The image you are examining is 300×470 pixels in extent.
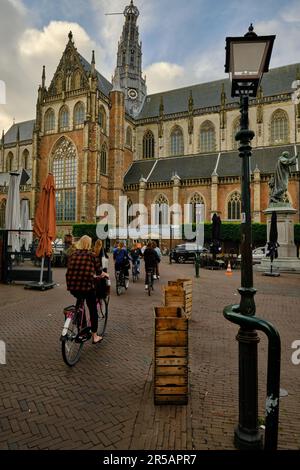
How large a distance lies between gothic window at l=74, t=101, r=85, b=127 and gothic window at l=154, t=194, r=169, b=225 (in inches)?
528

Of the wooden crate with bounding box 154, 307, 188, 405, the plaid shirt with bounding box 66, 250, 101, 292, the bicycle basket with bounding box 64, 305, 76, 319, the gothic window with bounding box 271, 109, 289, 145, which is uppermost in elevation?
the gothic window with bounding box 271, 109, 289, 145

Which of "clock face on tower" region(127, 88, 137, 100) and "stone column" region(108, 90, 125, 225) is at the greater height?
"clock face on tower" region(127, 88, 137, 100)

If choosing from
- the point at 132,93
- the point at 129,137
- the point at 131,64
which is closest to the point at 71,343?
the point at 129,137

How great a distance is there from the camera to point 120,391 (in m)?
3.40

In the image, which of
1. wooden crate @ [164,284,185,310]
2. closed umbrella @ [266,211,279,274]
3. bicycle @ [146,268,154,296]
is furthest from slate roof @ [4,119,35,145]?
wooden crate @ [164,284,185,310]

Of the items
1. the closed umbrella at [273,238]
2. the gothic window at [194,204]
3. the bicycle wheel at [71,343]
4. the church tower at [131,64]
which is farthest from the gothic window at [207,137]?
the bicycle wheel at [71,343]

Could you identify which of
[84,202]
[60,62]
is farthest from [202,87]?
[84,202]

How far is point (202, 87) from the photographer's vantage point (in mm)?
43438

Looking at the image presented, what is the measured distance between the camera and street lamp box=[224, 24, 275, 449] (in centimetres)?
246

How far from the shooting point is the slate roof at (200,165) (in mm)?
32969

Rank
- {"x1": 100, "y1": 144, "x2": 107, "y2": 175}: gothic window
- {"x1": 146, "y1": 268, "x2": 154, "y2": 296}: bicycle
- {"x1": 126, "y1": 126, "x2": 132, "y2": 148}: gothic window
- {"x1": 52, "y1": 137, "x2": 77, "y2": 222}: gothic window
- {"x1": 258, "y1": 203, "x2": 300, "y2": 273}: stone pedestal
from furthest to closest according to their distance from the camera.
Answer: {"x1": 126, "y1": 126, "x2": 132, "y2": 148}: gothic window < {"x1": 52, "y1": 137, "x2": 77, "y2": 222}: gothic window < {"x1": 100, "y1": 144, "x2": 107, "y2": 175}: gothic window < {"x1": 258, "y1": 203, "x2": 300, "y2": 273}: stone pedestal < {"x1": 146, "y1": 268, "x2": 154, "y2": 296}: bicycle

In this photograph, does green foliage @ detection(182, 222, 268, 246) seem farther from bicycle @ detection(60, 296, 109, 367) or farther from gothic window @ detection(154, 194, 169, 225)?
bicycle @ detection(60, 296, 109, 367)
